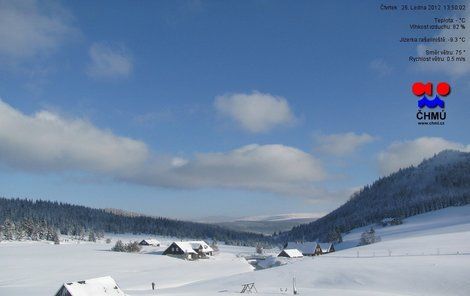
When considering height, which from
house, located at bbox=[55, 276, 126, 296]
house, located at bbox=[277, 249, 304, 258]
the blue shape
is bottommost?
house, located at bbox=[277, 249, 304, 258]

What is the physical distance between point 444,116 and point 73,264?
7562cm

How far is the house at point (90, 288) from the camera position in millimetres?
Answer: 40219

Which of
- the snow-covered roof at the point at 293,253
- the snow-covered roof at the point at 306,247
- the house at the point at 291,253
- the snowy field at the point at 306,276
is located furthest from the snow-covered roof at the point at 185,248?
the snowy field at the point at 306,276

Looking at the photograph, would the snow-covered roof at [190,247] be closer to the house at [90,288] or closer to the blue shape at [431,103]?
the house at [90,288]

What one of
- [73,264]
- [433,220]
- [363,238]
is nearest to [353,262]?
[73,264]

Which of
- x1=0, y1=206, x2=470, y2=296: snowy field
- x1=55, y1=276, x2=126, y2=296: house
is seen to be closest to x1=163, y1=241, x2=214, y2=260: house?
x1=0, y1=206, x2=470, y2=296: snowy field

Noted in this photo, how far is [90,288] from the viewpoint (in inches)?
1624

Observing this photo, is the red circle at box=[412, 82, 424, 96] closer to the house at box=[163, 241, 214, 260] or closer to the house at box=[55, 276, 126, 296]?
the house at box=[55, 276, 126, 296]

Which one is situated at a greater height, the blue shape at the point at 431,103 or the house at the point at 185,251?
the blue shape at the point at 431,103

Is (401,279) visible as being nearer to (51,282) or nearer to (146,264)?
(51,282)

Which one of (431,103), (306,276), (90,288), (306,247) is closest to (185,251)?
(306,247)

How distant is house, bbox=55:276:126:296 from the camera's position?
132 feet

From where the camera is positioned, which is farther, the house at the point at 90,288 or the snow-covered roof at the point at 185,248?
the snow-covered roof at the point at 185,248

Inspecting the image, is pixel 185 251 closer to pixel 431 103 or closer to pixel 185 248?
pixel 185 248
